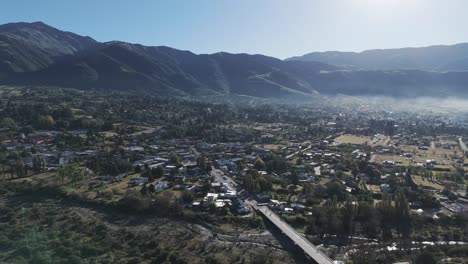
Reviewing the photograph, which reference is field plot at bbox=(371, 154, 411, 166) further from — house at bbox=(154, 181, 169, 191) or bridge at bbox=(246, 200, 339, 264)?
house at bbox=(154, 181, 169, 191)

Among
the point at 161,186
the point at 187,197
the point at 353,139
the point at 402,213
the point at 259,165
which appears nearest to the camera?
the point at 402,213

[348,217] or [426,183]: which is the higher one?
[348,217]

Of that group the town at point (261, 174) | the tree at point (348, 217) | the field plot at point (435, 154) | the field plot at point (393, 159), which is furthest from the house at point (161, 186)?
the field plot at point (435, 154)

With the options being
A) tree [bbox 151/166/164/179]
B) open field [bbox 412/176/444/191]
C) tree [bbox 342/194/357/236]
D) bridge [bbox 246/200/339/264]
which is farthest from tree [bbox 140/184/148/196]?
open field [bbox 412/176/444/191]

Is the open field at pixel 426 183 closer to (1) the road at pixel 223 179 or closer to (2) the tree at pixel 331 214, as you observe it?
(2) the tree at pixel 331 214

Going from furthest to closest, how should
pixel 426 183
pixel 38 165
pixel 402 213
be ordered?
pixel 426 183, pixel 38 165, pixel 402 213

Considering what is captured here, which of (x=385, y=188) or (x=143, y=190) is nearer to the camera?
(x=143, y=190)

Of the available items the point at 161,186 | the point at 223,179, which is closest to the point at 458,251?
the point at 223,179

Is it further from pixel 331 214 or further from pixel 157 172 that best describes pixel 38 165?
pixel 331 214

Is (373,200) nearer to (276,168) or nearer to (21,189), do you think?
(276,168)
